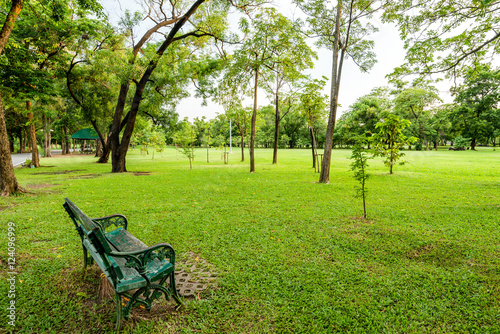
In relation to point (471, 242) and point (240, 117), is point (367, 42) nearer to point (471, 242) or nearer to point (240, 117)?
point (471, 242)

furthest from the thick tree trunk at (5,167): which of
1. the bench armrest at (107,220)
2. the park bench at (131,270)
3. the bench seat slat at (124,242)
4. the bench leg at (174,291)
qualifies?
the bench leg at (174,291)

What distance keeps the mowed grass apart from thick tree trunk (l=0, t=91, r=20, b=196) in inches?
30.2

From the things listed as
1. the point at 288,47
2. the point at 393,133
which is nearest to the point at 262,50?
the point at 288,47

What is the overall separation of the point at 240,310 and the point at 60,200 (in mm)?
7588

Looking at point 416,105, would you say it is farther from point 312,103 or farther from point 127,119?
point 127,119

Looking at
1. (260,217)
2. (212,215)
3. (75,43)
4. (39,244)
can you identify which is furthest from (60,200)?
(75,43)

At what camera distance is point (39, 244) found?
13.4ft

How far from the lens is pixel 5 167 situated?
689cm

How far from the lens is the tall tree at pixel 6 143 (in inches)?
247

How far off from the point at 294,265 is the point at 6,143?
8559 mm

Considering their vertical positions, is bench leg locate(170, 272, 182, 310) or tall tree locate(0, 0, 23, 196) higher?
tall tree locate(0, 0, 23, 196)

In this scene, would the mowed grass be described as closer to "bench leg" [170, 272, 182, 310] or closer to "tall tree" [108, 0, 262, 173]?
"bench leg" [170, 272, 182, 310]

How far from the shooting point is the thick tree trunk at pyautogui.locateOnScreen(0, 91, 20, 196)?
6530 mm

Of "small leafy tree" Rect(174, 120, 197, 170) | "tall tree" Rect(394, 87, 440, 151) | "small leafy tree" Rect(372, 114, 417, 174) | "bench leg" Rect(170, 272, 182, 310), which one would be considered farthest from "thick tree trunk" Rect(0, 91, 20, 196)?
"tall tree" Rect(394, 87, 440, 151)
